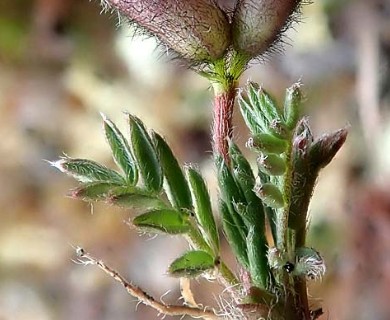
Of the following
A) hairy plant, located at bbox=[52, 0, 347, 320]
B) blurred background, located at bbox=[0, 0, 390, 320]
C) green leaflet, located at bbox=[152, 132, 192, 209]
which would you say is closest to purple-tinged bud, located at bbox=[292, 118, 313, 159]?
hairy plant, located at bbox=[52, 0, 347, 320]

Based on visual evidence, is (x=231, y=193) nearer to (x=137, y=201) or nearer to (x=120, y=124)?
(x=137, y=201)

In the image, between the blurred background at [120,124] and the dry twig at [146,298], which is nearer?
the dry twig at [146,298]

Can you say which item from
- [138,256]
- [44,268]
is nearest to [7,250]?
[44,268]

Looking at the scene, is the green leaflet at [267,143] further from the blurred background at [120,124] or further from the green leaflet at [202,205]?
the blurred background at [120,124]

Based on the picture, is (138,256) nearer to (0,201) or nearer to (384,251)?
(0,201)

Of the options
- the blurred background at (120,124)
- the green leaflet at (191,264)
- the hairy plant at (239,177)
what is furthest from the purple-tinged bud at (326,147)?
the blurred background at (120,124)

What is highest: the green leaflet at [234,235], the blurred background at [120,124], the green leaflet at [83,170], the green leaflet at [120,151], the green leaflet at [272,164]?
the blurred background at [120,124]

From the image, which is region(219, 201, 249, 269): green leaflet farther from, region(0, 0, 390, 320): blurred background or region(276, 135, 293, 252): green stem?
region(0, 0, 390, 320): blurred background
